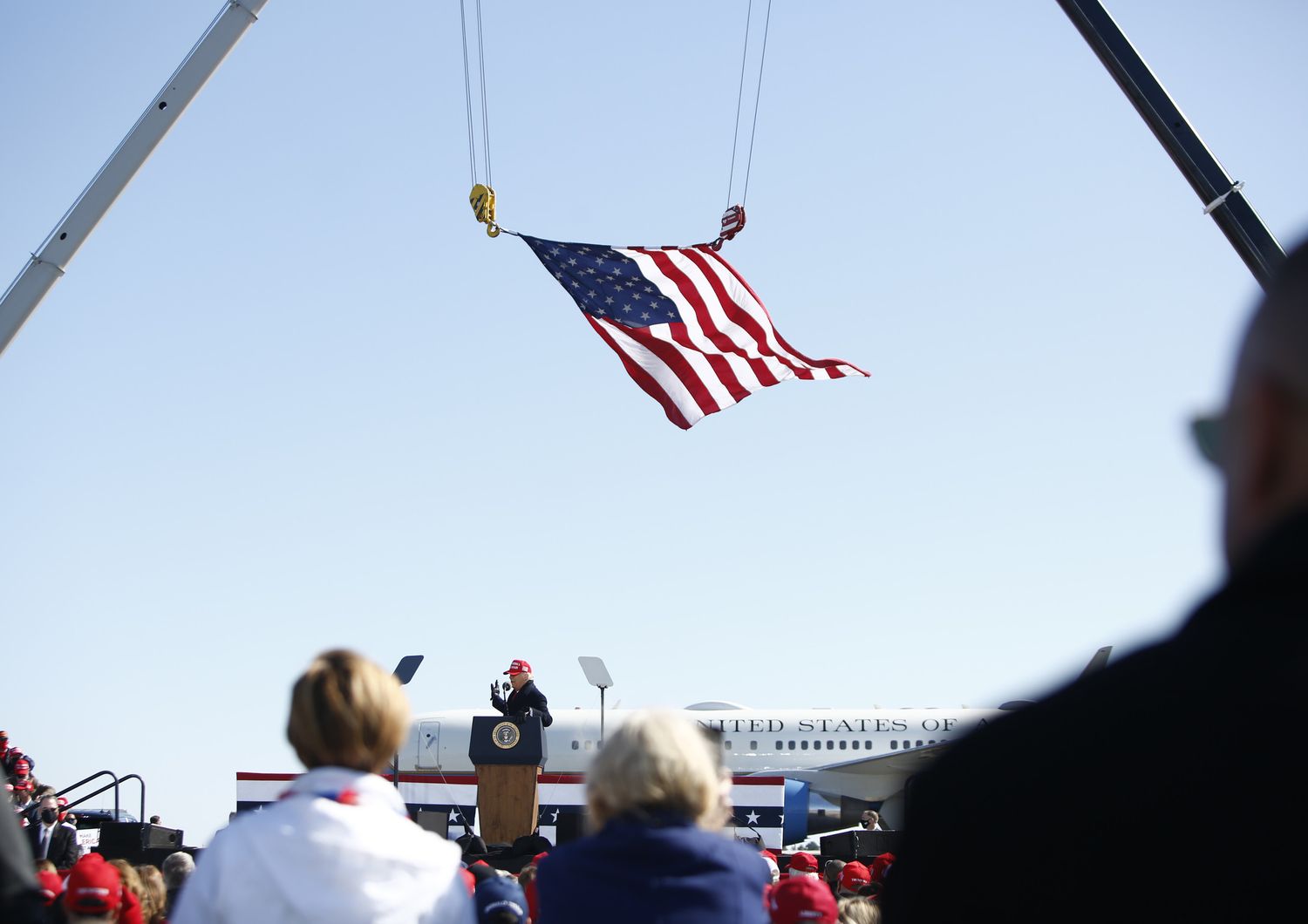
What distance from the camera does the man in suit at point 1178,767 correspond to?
113 cm

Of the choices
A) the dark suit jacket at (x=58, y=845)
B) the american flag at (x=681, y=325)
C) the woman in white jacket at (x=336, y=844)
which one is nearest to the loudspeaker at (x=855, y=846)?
the american flag at (x=681, y=325)

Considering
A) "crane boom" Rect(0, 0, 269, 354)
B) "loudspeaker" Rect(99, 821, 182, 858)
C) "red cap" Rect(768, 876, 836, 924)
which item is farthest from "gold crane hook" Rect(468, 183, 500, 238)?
"red cap" Rect(768, 876, 836, 924)

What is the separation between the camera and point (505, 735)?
10.9 metres

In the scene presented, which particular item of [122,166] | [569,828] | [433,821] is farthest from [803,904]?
[122,166]

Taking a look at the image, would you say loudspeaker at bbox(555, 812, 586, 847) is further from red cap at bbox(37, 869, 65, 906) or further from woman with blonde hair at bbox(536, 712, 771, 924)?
woman with blonde hair at bbox(536, 712, 771, 924)

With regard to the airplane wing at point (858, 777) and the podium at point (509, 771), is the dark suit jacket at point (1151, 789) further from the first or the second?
the airplane wing at point (858, 777)

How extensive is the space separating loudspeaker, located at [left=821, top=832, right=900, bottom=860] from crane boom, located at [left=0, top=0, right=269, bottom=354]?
8403 mm

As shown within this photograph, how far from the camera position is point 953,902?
3.96ft

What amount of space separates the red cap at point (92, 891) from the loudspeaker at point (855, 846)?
783cm

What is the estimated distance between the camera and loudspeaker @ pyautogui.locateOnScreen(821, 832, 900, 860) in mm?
11109

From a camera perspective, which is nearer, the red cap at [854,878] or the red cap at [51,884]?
the red cap at [51,884]

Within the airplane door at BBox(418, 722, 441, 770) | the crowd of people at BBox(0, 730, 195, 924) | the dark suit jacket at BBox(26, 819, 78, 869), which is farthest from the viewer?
the airplane door at BBox(418, 722, 441, 770)

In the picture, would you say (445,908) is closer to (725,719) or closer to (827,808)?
(827,808)

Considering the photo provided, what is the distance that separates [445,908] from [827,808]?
27.3m
